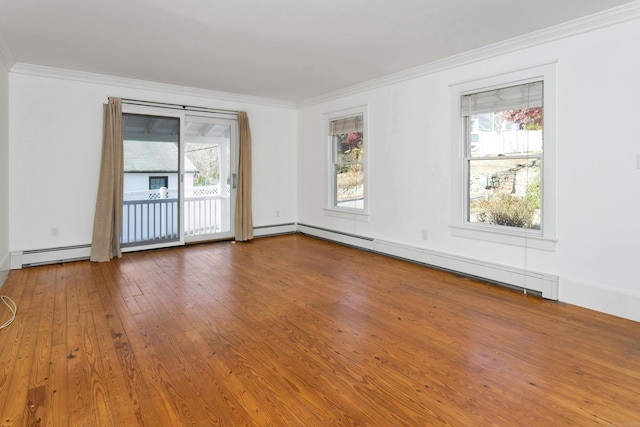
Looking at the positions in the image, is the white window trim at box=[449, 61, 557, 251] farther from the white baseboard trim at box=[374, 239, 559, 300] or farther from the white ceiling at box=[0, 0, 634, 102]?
the white ceiling at box=[0, 0, 634, 102]

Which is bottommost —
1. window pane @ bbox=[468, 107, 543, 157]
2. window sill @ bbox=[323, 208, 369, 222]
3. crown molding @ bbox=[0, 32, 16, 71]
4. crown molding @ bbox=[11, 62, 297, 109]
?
window sill @ bbox=[323, 208, 369, 222]

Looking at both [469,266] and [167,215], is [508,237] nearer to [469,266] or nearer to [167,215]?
[469,266]

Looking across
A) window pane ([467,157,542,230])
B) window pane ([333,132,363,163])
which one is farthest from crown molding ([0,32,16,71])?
window pane ([467,157,542,230])

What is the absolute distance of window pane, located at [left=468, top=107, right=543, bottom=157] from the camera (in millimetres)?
3533

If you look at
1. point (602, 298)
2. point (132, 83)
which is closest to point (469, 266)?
point (602, 298)

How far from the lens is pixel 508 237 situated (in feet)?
12.3

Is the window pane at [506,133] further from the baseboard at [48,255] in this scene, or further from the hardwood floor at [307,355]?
the baseboard at [48,255]

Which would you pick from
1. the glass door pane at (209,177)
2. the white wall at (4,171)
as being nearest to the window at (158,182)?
the glass door pane at (209,177)

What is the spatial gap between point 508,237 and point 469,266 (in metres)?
0.57

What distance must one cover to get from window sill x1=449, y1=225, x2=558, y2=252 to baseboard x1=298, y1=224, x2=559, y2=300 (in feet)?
0.84

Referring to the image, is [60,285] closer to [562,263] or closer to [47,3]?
[47,3]

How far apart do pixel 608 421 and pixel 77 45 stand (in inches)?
208

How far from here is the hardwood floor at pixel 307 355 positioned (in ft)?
5.78

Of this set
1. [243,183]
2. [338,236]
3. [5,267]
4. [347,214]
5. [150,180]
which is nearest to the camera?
[5,267]
